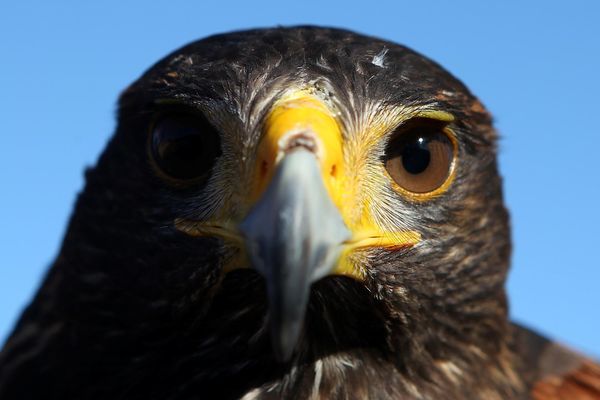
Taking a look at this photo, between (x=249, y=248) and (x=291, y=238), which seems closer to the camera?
(x=291, y=238)

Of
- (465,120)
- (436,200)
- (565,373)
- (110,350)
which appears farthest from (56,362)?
(565,373)

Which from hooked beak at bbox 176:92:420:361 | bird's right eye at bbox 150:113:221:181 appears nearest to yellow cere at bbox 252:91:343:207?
hooked beak at bbox 176:92:420:361

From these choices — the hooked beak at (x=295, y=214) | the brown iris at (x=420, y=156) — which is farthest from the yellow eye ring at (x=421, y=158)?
the hooked beak at (x=295, y=214)

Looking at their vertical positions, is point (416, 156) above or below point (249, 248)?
above

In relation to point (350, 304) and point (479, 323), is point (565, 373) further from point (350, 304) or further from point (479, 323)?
point (350, 304)

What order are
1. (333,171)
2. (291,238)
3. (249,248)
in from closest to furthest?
(291,238), (249,248), (333,171)

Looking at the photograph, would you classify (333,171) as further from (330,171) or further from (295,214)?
(295,214)

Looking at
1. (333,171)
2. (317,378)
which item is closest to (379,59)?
(333,171)
